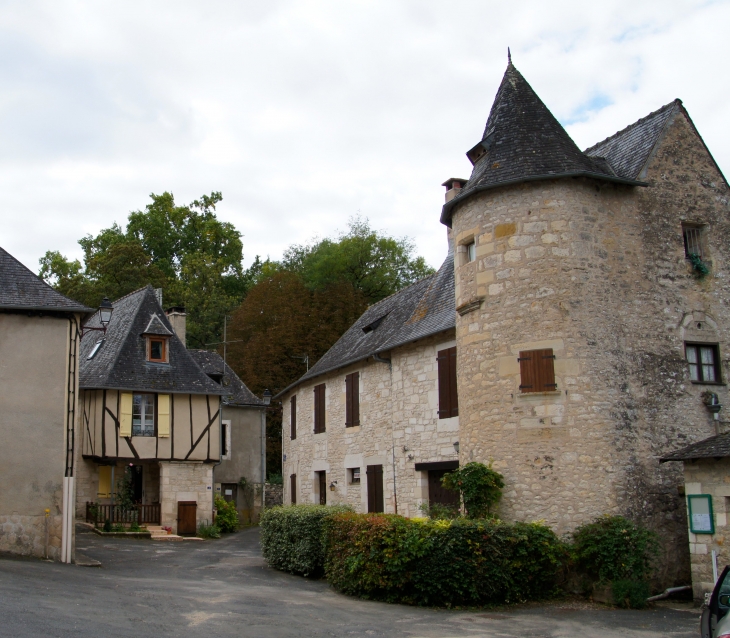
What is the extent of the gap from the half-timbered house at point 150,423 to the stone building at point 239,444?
308 cm

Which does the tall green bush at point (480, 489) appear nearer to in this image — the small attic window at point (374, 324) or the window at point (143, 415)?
the small attic window at point (374, 324)

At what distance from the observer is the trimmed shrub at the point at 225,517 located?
2361 centimetres

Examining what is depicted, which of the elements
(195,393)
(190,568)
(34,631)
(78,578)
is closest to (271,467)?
(195,393)

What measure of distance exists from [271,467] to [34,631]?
2566 cm

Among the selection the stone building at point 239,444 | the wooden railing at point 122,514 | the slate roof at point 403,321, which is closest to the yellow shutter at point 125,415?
the wooden railing at point 122,514

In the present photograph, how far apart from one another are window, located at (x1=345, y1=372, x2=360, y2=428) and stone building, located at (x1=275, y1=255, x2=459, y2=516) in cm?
2

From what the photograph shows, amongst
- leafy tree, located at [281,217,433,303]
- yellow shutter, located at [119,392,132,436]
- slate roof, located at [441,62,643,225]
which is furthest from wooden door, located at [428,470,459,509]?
leafy tree, located at [281,217,433,303]

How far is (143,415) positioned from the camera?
73.4 feet

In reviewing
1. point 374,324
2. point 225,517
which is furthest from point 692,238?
point 225,517

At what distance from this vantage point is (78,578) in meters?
12.1

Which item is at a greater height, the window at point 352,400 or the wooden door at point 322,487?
the window at point 352,400

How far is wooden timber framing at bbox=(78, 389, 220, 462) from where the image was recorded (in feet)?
71.4

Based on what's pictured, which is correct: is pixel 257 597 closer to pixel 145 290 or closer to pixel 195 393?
pixel 195 393

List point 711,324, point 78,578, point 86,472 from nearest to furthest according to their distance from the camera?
point 78,578
point 711,324
point 86,472
